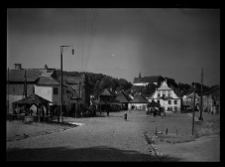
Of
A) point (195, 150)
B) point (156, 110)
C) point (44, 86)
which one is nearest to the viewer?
point (195, 150)

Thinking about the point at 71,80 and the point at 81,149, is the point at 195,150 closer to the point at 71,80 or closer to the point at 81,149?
the point at 81,149

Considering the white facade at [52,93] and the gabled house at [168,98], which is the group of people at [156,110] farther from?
the white facade at [52,93]

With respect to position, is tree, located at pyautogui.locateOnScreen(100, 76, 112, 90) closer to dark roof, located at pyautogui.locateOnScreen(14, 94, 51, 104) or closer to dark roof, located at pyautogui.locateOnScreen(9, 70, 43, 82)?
dark roof, located at pyautogui.locateOnScreen(9, 70, 43, 82)

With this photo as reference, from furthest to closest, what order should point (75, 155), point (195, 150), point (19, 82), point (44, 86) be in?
point (44, 86)
point (19, 82)
point (195, 150)
point (75, 155)

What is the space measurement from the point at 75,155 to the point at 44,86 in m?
6.60

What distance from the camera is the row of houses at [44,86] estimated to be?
41.4ft

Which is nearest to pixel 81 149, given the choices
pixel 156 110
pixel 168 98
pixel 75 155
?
pixel 75 155

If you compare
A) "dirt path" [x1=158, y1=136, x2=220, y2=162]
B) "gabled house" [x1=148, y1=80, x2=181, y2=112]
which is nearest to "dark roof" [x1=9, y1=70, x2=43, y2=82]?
"dirt path" [x1=158, y1=136, x2=220, y2=162]

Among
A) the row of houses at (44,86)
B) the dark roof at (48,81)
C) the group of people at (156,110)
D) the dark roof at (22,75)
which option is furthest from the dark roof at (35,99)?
the group of people at (156,110)

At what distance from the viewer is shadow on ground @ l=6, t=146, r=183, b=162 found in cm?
920

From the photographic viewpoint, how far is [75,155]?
31.1 feet
